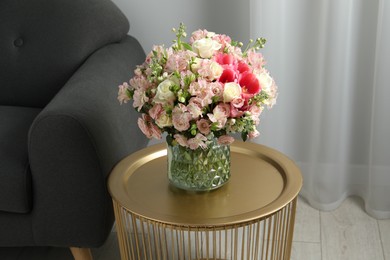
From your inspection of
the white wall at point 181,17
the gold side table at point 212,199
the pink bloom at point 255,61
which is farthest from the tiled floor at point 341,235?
the pink bloom at point 255,61

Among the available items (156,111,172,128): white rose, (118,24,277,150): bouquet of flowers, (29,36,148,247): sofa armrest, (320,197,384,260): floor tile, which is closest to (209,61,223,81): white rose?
(118,24,277,150): bouquet of flowers

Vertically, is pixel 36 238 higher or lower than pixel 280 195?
lower

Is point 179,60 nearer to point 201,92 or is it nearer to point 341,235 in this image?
point 201,92

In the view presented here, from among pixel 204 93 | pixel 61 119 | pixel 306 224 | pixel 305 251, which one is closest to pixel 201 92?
pixel 204 93

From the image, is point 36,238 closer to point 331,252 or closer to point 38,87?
point 38,87

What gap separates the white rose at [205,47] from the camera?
1.39 metres

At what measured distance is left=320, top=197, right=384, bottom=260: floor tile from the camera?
2025mm

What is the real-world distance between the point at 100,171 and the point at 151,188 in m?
0.20

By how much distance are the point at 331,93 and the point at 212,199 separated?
883 mm

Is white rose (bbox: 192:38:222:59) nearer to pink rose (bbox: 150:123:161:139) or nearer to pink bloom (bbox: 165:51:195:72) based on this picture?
pink bloom (bbox: 165:51:195:72)

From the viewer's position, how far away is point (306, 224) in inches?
86.7

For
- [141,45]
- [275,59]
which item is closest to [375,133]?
[275,59]

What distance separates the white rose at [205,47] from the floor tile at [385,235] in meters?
1.06

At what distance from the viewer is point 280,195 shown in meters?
1.49
